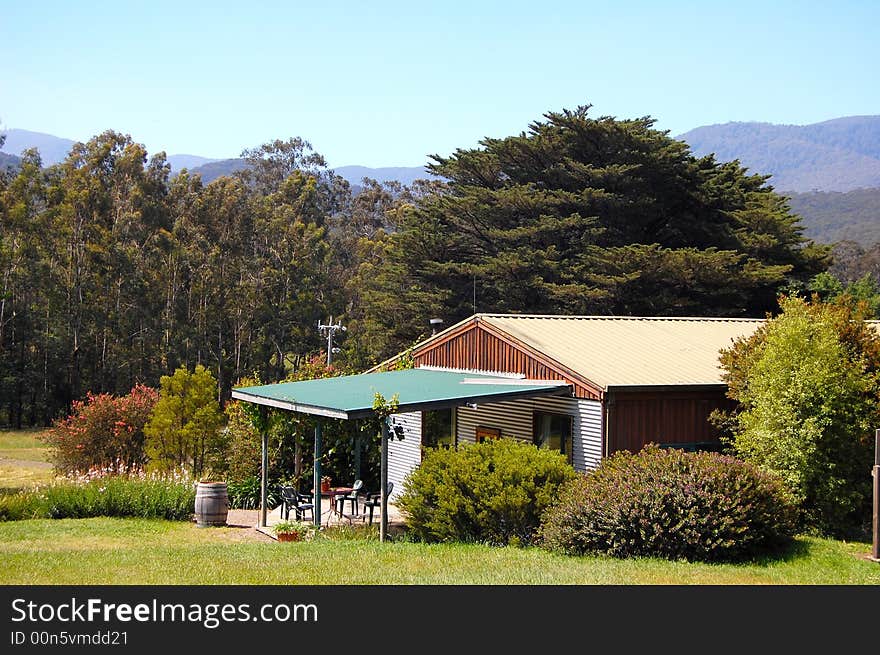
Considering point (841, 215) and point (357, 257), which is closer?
point (357, 257)


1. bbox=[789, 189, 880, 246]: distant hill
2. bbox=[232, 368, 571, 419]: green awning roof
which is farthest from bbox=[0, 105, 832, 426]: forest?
bbox=[789, 189, 880, 246]: distant hill

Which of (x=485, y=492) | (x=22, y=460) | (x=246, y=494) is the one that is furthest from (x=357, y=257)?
(x=485, y=492)

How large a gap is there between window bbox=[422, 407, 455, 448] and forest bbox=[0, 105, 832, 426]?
16.7 metres

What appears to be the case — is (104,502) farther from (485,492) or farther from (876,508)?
(876,508)

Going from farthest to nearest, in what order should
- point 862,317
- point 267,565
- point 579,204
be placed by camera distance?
1. point 579,204
2. point 862,317
3. point 267,565

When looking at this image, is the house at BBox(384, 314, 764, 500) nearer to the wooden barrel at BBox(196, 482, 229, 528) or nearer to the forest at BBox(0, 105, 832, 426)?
the wooden barrel at BBox(196, 482, 229, 528)

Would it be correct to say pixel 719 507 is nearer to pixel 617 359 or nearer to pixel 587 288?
pixel 617 359

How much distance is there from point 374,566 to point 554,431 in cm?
738

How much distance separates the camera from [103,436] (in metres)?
28.0

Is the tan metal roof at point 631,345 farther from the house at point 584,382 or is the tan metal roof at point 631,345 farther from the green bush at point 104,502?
the green bush at point 104,502

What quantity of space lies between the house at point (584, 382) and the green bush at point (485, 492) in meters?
1.65

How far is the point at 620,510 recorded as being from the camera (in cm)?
1183
